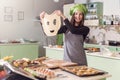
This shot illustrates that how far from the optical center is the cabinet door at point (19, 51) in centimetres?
544

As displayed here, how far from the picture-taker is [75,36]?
2672 millimetres

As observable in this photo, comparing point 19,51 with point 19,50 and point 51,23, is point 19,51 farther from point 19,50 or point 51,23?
point 51,23

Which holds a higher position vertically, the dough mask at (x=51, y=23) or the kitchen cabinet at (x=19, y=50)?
the dough mask at (x=51, y=23)

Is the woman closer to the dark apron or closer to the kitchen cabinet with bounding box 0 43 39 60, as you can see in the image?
the dark apron

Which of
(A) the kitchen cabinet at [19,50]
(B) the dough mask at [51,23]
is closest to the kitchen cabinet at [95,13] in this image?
(A) the kitchen cabinet at [19,50]

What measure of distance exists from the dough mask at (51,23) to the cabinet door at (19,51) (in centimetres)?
320

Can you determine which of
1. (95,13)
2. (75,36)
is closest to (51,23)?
(75,36)

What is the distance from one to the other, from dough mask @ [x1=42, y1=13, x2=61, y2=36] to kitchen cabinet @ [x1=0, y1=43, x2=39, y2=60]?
317 centimetres

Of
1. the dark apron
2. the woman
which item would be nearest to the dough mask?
the woman

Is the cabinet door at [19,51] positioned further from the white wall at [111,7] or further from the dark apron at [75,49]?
the dark apron at [75,49]

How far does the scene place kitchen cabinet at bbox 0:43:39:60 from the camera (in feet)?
17.8

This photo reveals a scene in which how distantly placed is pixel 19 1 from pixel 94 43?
2.36m

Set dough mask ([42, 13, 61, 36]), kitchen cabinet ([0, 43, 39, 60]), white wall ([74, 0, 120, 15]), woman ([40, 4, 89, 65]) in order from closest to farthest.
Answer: dough mask ([42, 13, 61, 36]) < woman ([40, 4, 89, 65]) < white wall ([74, 0, 120, 15]) < kitchen cabinet ([0, 43, 39, 60])

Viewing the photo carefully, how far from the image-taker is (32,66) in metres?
2.26
